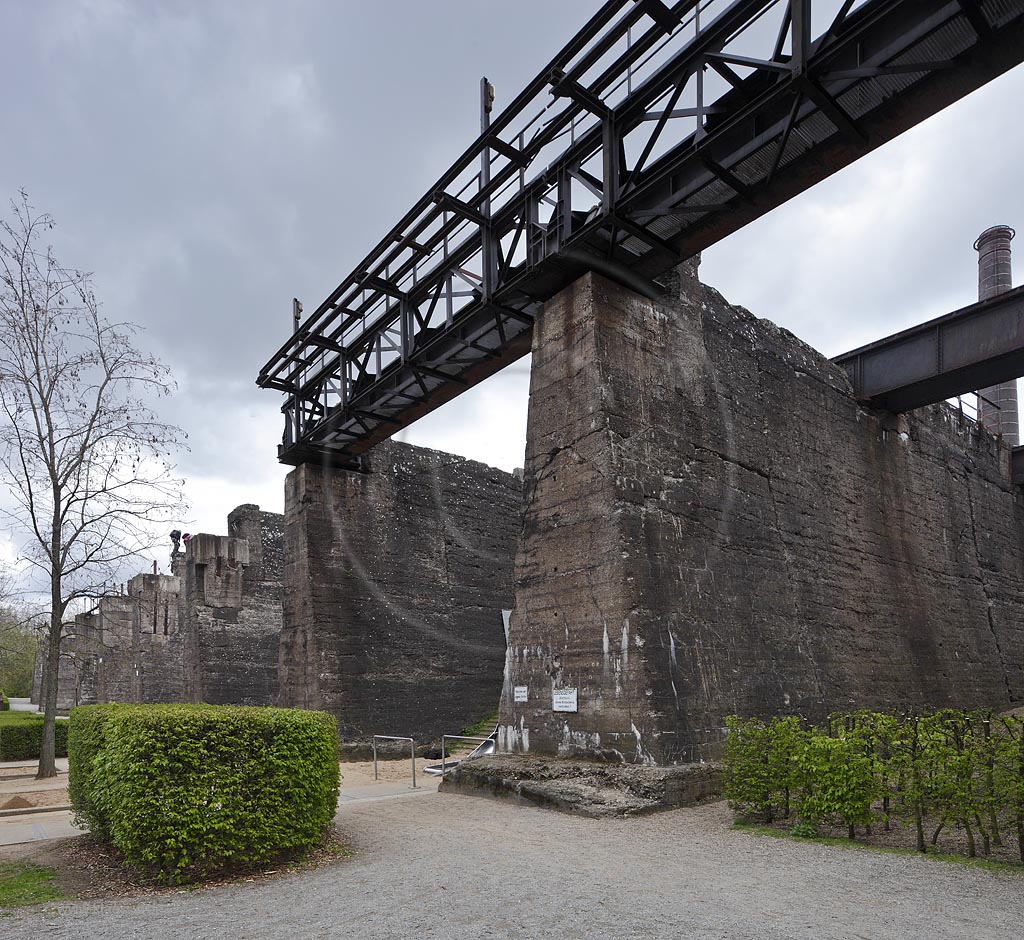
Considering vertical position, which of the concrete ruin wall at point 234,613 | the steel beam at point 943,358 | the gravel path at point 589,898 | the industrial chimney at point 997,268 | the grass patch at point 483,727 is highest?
the industrial chimney at point 997,268

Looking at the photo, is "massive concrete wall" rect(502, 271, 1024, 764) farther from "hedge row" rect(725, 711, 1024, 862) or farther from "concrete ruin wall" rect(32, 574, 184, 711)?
"concrete ruin wall" rect(32, 574, 184, 711)

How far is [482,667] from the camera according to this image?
56.7ft

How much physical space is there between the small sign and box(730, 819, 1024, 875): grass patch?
85.4 inches

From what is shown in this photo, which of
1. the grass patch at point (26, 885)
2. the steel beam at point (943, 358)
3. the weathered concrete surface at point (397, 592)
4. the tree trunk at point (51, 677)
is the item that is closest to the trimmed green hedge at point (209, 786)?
the grass patch at point (26, 885)

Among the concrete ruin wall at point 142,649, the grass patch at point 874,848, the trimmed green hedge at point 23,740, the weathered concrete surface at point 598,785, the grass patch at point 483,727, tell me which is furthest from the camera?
the concrete ruin wall at point 142,649

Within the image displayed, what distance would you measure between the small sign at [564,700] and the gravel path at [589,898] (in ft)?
6.98

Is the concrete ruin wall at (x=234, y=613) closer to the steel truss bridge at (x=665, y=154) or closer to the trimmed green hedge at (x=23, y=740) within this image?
the trimmed green hedge at (x=23, y=740)

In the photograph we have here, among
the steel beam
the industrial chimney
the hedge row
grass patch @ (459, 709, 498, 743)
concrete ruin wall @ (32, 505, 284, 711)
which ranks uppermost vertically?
the industrial chimney

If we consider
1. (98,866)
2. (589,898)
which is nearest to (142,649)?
(98,866)

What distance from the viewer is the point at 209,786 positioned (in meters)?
5.59

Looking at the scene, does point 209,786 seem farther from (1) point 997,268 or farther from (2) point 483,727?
(1) point 997,268

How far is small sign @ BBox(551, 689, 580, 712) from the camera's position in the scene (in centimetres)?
898

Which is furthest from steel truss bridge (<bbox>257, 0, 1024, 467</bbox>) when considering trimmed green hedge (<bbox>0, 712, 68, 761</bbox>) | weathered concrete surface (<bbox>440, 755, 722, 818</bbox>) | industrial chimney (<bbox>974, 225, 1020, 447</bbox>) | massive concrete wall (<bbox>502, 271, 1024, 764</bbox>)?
industrial chimney (<bbox>974, 225, 1020, 447</bbox>)

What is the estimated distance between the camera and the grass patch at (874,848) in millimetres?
5547
